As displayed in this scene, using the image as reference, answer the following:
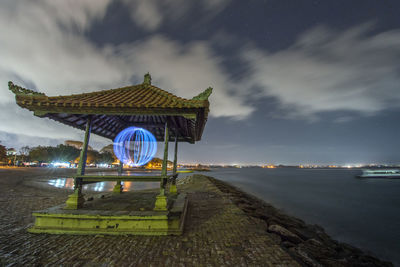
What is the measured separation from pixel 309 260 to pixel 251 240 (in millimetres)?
1647

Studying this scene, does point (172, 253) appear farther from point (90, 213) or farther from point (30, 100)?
point (30, 100)

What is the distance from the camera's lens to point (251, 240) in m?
5.55

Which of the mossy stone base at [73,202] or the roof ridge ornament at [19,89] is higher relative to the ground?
the roof ridge ornament at [19,89]

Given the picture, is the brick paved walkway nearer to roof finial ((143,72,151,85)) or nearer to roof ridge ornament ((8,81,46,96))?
roof ridge ornament ((8,81,46,96))

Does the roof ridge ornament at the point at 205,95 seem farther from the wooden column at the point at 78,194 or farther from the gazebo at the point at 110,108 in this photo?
the wooden column at the point at 78,194

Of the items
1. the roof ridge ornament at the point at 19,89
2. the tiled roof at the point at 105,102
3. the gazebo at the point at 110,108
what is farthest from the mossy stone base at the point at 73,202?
the roof ridge ornament at the point at 19,89

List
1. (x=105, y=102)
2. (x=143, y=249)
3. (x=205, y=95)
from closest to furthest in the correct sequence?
(x=143, y=249) < (x=205, y=95) < (x=105, y=102)

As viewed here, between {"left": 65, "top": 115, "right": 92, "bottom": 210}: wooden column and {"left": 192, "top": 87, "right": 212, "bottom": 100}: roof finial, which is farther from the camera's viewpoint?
{"left": 65, "top": 115, "right": 92, "bottom": 210}: wooden column

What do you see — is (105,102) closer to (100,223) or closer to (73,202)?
(73,202)

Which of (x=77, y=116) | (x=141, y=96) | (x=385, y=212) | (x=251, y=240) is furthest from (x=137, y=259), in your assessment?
(x=385, y=212)

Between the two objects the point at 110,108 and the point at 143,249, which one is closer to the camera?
the point at 143,249

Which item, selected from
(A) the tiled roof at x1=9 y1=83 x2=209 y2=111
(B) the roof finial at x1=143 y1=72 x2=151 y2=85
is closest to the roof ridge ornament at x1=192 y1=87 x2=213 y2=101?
(A) the tiled roof at x1=9 y1=83 x2=209 y2=111

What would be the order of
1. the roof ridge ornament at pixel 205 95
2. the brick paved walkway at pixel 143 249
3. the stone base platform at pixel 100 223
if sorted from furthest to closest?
the roof ridge ornament at pixel 205 95 < the stone base platform at pixel 100 223 < the brick paved walkway at pixel 143 249

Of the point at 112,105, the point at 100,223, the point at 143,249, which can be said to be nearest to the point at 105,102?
the point at 112,105
